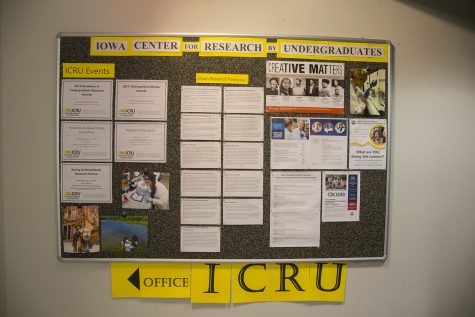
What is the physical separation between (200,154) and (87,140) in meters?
0.43

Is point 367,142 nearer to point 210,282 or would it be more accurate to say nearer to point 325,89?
point 325,89

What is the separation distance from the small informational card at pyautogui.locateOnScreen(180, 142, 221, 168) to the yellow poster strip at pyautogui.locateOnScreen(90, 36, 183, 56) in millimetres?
351

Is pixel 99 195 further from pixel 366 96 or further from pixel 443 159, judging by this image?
pixel 443 159

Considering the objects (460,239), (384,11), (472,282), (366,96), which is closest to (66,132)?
(366,96)

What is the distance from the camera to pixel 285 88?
830 mm

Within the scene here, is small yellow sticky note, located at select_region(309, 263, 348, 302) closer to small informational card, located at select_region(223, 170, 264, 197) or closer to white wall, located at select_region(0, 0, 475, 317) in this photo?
white wall, located at select_region(0, 0, 475, 317)

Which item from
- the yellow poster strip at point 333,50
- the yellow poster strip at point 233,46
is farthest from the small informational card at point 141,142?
the yellow poster strip at point 333,50

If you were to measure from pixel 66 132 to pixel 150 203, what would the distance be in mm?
415

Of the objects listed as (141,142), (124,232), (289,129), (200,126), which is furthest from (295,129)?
(124,232)

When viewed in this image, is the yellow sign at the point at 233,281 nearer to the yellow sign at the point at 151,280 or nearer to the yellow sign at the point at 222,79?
the yellow sign at the point at 151,280

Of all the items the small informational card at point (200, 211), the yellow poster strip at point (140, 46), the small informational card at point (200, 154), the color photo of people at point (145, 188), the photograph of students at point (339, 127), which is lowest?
the small informational card at point (200, 211)

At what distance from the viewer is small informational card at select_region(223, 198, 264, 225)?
2.74 ft

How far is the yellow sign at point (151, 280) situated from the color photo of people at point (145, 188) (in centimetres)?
25

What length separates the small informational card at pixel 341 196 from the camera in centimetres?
85
